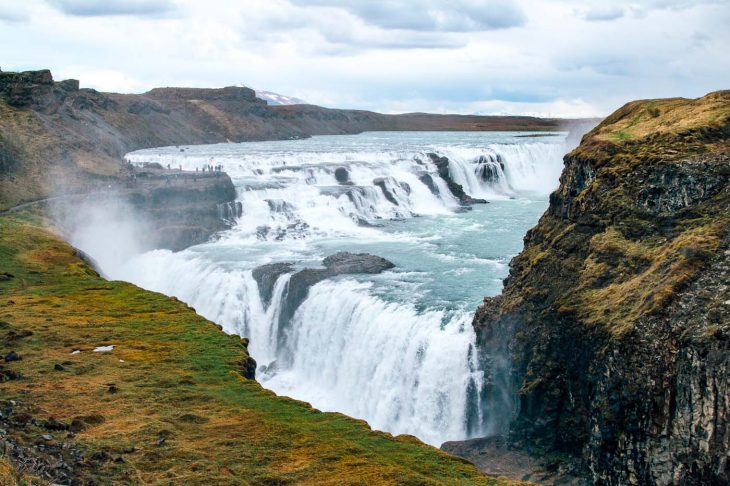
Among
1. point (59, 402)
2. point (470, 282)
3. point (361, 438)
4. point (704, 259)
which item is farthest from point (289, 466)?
point (470, 282)

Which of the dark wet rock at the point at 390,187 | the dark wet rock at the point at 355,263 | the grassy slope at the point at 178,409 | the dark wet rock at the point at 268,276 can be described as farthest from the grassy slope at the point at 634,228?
the dark wet rock at the point at 390,187

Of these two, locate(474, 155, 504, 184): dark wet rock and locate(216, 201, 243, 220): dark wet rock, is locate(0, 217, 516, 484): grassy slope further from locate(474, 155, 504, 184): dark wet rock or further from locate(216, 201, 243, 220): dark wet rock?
locate(474, 155, 504, 184): dark wet rock

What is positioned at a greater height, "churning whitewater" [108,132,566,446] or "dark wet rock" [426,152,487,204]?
"dark wet rock" [426,152,487,204]

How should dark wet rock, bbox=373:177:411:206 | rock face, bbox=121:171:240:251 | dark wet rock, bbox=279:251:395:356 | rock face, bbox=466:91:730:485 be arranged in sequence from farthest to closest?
dark wet rock, bbox=373:177:411:206, rock face, bbox=121:171:240:251, dark wet rock, bbox=279:251:395:356, rock face, bbox=466:91:730:485

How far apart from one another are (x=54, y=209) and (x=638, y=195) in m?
42.8

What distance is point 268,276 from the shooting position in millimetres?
41688

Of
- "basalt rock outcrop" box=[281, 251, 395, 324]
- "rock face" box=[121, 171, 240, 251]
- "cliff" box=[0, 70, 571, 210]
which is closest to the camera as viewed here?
"basalt rock outcrop" box=[281, 251, 395, 324]

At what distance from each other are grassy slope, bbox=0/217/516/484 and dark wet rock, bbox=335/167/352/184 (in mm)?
41258

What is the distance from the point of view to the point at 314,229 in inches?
2259

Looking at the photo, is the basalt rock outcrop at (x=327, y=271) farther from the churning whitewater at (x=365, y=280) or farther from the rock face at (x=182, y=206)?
the rock face at (x=182, y=206)

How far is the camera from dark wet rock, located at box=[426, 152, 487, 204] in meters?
70.9

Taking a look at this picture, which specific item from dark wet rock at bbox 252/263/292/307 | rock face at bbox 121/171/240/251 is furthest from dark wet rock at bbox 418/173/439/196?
dark wet rock at bbox 252/263/292/307

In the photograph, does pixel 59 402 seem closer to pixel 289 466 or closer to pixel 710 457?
pixel 289 466

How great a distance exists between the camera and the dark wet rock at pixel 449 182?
70.9 metres
